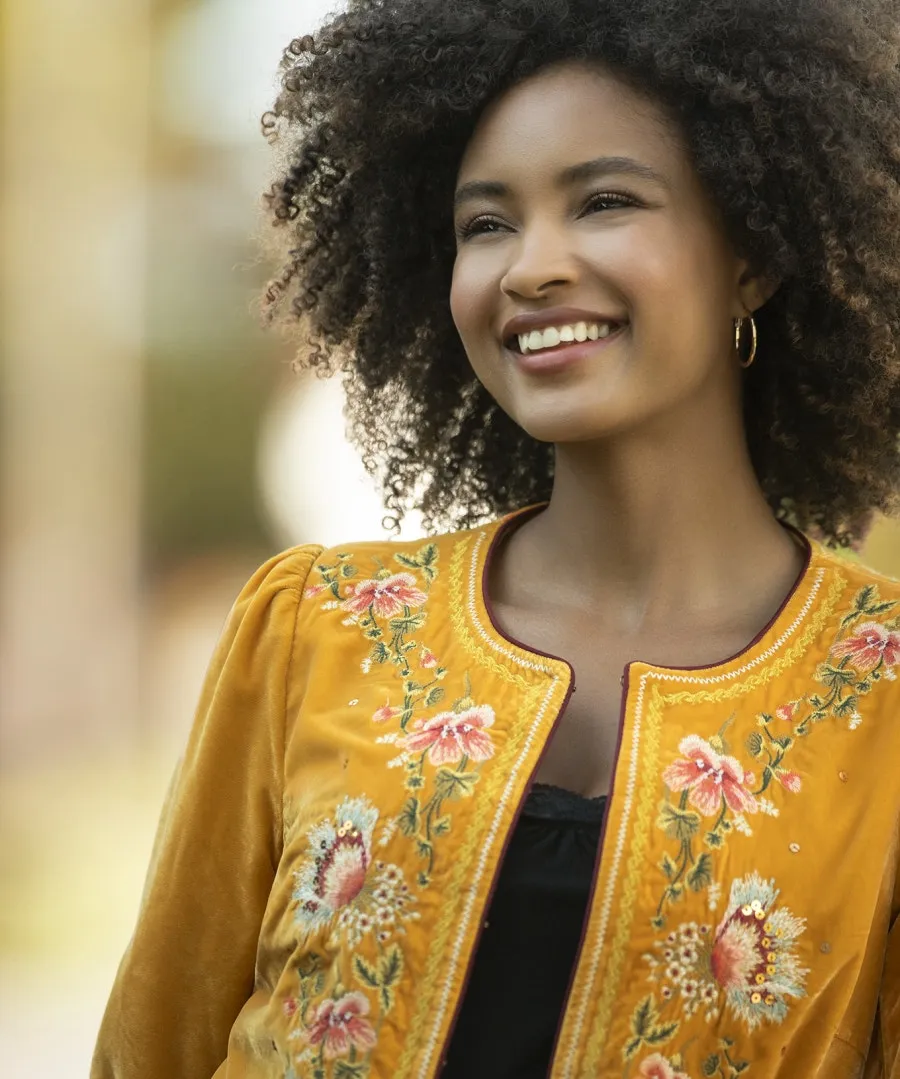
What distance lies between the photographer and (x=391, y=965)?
183cm

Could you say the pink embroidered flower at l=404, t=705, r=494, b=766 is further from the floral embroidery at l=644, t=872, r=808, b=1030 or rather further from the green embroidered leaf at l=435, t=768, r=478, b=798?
the floral embroidery at l=644, t=872, r=808, b=1030

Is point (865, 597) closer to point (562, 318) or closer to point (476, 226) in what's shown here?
point (562, 318)

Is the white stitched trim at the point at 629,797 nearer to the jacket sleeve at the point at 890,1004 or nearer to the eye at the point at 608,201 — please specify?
the jacket sleeve at the point at 890,1004

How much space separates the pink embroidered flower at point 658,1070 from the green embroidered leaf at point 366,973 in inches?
11.9

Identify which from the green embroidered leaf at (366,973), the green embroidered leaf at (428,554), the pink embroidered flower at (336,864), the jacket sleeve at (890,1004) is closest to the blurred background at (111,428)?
the green embroidered leaf at (428,554)

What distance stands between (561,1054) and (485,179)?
3.42ft

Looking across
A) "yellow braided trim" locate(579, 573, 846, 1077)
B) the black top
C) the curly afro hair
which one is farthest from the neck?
the black top

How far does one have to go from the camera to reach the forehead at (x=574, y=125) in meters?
2.00

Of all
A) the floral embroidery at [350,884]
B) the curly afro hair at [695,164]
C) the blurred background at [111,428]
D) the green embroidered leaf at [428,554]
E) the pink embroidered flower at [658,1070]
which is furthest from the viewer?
the blurred background at [111,428]

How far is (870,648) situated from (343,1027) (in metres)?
0.75

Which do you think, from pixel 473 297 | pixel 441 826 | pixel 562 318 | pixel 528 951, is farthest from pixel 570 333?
pixel 528 951

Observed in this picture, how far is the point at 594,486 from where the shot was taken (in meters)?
2.11

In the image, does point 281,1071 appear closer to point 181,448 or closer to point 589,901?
point 589,901

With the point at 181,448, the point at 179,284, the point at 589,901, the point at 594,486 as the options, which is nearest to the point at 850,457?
the point at 594,486
